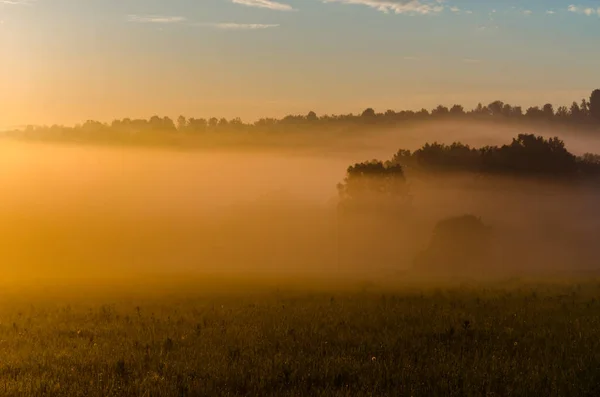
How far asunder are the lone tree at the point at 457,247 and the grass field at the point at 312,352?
190ft

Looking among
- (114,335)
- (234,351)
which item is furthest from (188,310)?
(234,351)

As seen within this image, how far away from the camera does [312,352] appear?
14.4 meters

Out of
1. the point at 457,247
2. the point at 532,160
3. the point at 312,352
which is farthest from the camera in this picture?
the point at 532,160

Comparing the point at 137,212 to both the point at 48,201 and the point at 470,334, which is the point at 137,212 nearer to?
the point at 48,201

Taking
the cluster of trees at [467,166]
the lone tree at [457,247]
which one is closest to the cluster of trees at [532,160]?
the cluster of trees at [467,166]

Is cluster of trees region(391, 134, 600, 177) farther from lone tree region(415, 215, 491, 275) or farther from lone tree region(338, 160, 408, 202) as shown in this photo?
lone tree region(415, 215, 491, 275)

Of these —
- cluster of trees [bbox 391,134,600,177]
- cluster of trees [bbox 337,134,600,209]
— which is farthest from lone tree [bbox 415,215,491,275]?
cluster of trees [bbox 337,134,600,209]

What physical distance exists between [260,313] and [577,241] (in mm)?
87110

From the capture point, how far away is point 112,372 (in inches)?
507

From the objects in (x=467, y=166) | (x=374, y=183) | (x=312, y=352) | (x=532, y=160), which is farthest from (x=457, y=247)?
(x=312, y=352)

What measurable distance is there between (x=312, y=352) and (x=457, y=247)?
6973cm

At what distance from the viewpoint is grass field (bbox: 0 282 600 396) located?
11.8 meters

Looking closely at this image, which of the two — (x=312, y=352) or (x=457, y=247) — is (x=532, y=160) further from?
(x=312, y=352)

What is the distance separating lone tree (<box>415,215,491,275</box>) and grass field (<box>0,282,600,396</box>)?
5785 cm
